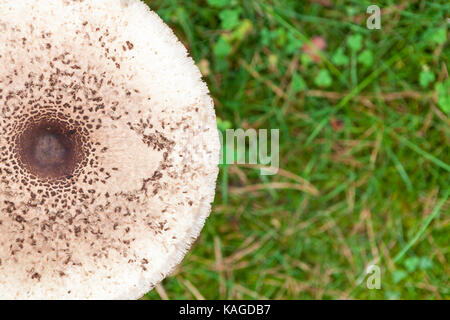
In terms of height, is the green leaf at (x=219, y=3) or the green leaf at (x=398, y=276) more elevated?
the green leaf at (x=219, y=3)

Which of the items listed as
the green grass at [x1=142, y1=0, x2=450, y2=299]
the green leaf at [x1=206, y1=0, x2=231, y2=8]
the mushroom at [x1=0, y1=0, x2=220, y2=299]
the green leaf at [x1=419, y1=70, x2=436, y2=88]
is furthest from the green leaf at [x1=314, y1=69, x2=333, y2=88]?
the mushroom at [x1=0, y1=0, x2=220, y2=299]

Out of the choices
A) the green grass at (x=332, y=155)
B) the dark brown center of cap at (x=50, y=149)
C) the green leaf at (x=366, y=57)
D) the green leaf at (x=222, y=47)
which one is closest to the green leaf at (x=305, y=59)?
the green grass at (x=332, y=155)

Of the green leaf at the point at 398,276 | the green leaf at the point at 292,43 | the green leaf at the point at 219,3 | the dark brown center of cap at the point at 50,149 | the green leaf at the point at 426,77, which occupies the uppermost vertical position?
the green leaf at the point at 219,3

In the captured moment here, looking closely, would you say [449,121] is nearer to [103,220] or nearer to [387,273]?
[387,273]

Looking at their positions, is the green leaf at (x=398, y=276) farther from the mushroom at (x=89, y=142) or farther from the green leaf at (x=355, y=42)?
the mushroom at (x=89, y=142)

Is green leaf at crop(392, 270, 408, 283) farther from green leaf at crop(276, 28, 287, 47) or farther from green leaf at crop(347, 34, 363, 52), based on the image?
green leaf at crop(276, 28, 287, 47)

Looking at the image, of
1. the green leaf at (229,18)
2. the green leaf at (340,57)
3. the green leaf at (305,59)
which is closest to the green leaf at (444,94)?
the green leaf at (340,57)

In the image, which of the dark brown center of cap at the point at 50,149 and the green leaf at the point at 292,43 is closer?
the dark brown center of cap at the point at 50,149

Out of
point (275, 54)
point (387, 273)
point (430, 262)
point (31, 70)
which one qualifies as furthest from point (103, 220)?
point (430, 262)
